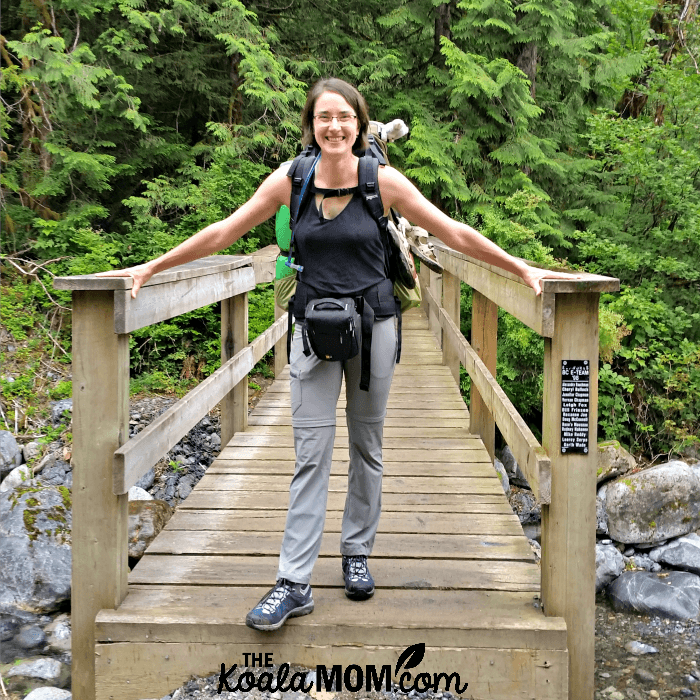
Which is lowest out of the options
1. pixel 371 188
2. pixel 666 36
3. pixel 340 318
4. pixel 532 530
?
pixel 532 530

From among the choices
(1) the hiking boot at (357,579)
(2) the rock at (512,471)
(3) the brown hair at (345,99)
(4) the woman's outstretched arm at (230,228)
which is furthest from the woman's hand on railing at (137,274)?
(2) the rock at (512,471)

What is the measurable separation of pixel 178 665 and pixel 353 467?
91cm

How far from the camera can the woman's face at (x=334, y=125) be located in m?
2.54

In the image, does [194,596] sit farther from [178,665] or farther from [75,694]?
[75,694]

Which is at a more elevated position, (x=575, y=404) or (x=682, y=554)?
(x=575, y=404)

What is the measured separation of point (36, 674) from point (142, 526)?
105 cm

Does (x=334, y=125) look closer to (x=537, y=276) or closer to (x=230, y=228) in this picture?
(x=230, y=228)

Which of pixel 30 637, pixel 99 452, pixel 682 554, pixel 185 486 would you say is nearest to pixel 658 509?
pixel 682 554

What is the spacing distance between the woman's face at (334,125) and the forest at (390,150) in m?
6.00

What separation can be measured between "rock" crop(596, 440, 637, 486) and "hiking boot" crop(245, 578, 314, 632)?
541 cm

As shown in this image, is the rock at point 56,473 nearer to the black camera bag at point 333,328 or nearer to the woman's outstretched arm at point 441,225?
the black camera bag at point 333,328

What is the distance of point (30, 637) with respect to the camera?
397cm

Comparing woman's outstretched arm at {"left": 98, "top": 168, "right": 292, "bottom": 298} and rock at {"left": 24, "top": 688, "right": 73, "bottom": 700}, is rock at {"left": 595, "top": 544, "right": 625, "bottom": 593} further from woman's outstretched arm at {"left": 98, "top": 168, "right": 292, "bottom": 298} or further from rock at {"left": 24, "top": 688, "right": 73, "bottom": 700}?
woman's outstretched arm at {"left": 98, "top": 168, "right": 292, "bottom": 298}

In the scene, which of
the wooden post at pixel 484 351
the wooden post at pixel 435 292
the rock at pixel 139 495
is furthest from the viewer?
the wooden post at pixel 435 292
